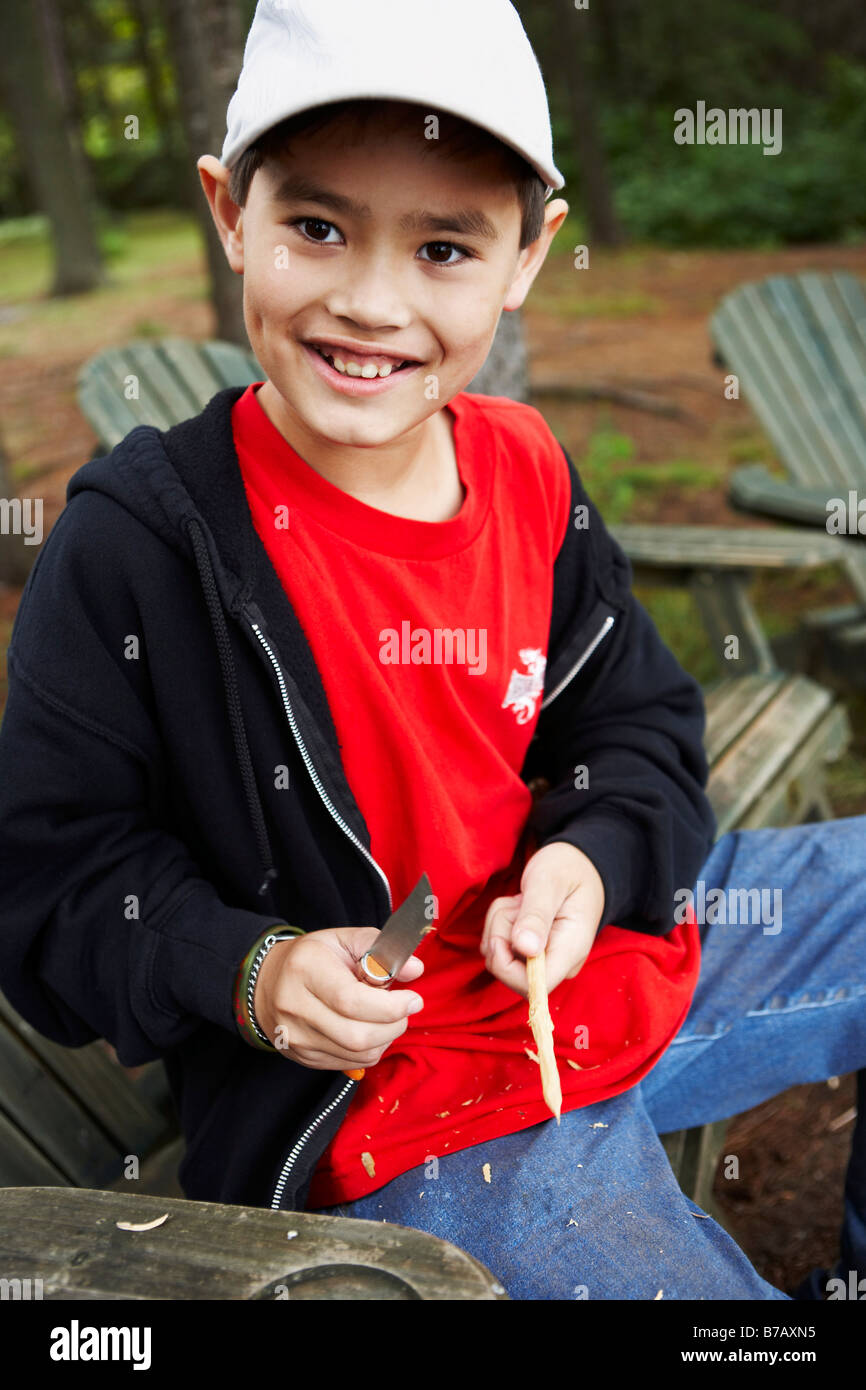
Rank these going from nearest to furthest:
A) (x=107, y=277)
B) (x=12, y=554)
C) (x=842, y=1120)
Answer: (x=842, y=1120)
(x=12, y=554)
(x=107, y=277)

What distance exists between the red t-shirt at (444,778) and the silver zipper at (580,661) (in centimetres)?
5

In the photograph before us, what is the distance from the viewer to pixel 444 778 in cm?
161

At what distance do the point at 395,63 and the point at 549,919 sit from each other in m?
0.95

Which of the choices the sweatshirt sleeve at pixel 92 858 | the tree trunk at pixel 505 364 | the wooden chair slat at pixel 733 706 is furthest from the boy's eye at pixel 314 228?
the tree trunk at pixel 505 364

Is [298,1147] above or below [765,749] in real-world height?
below

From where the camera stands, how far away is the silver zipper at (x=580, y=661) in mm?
1777

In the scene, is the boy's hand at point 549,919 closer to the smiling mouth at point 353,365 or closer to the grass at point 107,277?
the smiling mouth at point 353,365

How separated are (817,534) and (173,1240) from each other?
265 cm

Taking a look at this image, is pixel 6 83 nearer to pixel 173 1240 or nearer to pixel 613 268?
pixel 613 268

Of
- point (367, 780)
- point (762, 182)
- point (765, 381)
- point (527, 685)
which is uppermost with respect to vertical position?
point (762, 182)

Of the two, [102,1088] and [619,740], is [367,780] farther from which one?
[102,1088]

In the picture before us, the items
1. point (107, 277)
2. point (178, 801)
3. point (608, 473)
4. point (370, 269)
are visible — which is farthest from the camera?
point (107, 277)

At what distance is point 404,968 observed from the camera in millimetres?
1230

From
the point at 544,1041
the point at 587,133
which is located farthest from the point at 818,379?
the point at 587,133
